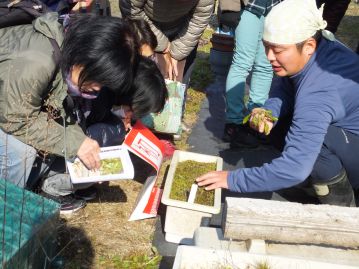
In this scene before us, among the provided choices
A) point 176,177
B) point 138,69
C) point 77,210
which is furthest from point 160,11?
point 77,210

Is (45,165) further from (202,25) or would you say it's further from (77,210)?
(202,25)

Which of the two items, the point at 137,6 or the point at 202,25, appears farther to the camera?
the point at 202,25

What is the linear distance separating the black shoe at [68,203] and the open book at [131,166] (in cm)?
37

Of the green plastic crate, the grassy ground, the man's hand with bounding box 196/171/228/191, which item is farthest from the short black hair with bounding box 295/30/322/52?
the green plastic crate

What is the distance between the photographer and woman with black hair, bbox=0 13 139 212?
2.26 meters

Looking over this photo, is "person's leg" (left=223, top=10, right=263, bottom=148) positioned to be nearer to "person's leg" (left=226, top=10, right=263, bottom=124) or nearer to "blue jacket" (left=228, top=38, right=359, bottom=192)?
"person's leg" (left=226, top=10, right=263, bottom=124)

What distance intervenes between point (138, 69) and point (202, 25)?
105 centimetres

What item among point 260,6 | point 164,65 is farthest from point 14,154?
point 260,6

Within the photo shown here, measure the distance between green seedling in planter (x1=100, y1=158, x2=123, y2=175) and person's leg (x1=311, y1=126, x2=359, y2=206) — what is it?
121 centimetres

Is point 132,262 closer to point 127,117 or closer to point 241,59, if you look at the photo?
point 127,117

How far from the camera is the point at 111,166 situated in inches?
109

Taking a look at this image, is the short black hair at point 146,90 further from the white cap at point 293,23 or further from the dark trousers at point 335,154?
the dark trousers at point 335,154

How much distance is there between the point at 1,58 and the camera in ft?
7.72

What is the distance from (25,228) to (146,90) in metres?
1.18
